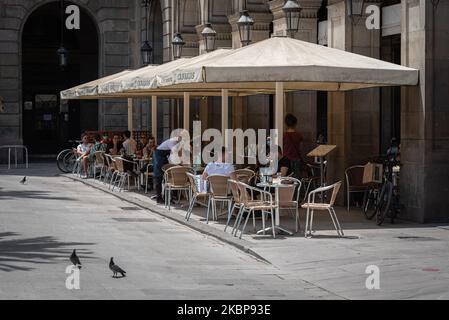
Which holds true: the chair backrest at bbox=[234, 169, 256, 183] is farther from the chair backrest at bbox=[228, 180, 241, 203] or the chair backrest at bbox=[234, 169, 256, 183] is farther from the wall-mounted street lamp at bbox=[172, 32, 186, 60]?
the wall-mounted street lamp at bbox=[172, 32, 186, 60]

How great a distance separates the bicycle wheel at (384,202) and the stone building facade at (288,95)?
63 centimetres

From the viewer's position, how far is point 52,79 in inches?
1932

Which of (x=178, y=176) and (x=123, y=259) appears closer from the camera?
(x=123, y=259)

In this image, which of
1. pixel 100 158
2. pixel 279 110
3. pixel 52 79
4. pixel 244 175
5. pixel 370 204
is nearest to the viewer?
pixel 279 110

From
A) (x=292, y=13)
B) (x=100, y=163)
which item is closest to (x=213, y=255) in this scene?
(x=292, y=13)

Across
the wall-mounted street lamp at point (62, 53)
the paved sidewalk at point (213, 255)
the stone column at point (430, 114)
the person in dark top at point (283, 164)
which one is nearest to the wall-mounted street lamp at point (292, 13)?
the stone column at point (430, 114)

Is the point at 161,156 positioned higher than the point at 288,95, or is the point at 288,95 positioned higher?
the point at 288,95

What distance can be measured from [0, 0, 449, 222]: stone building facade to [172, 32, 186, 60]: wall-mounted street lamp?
24.8 inches

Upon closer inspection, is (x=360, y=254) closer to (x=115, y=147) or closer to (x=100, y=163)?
(x=115, y=147)

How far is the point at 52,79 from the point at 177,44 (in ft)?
56.6

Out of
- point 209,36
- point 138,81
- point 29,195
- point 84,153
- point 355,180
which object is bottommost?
point 29,195

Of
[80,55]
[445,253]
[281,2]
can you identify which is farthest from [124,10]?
[445,253]

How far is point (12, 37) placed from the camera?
42625 mm

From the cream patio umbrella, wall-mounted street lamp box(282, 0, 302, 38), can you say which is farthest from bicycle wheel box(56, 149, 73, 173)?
the cream patio umbrella
